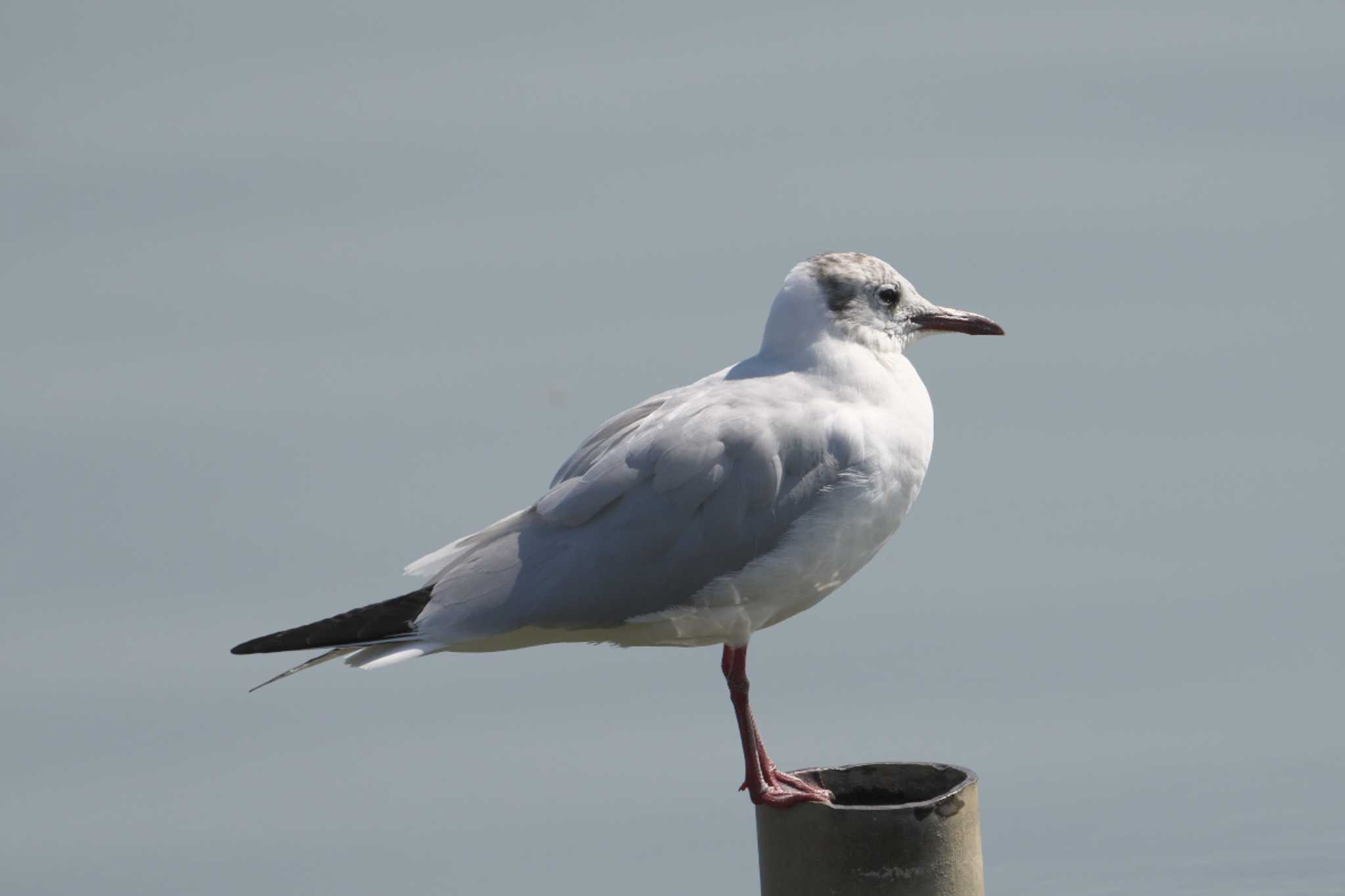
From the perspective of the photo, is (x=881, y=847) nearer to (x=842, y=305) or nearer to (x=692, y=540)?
(x=692, y=540)

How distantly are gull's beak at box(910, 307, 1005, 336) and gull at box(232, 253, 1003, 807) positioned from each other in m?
0.41

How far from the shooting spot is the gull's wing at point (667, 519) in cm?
456

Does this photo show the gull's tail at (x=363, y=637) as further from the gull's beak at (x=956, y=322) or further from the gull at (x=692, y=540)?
the gull's beak at (x=956, y=322)

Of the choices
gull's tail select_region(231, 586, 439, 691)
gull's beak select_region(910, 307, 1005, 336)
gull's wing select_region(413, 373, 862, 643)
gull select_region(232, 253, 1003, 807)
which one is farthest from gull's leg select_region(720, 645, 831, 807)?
gull's beak select_region(910, 307, 1005, 336)

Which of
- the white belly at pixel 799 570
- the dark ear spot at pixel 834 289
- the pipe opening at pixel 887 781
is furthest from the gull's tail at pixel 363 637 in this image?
the dark ear spot at pixel 834 289

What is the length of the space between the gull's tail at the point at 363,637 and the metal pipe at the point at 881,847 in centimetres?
106

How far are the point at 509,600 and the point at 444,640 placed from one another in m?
0.20

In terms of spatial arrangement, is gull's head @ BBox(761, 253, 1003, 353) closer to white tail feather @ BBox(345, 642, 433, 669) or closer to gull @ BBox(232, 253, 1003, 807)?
gull @ BBox(232, 253, 1003, 807)

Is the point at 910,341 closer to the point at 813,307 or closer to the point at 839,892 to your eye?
the point at 813,307

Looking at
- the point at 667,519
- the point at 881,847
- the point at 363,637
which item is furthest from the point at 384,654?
the point at 881,847

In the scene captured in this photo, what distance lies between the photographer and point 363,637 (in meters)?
4.45

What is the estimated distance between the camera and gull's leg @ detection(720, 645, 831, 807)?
4.38m

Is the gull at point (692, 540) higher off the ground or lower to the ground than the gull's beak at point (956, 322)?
lower

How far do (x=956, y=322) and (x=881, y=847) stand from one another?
1686mm
